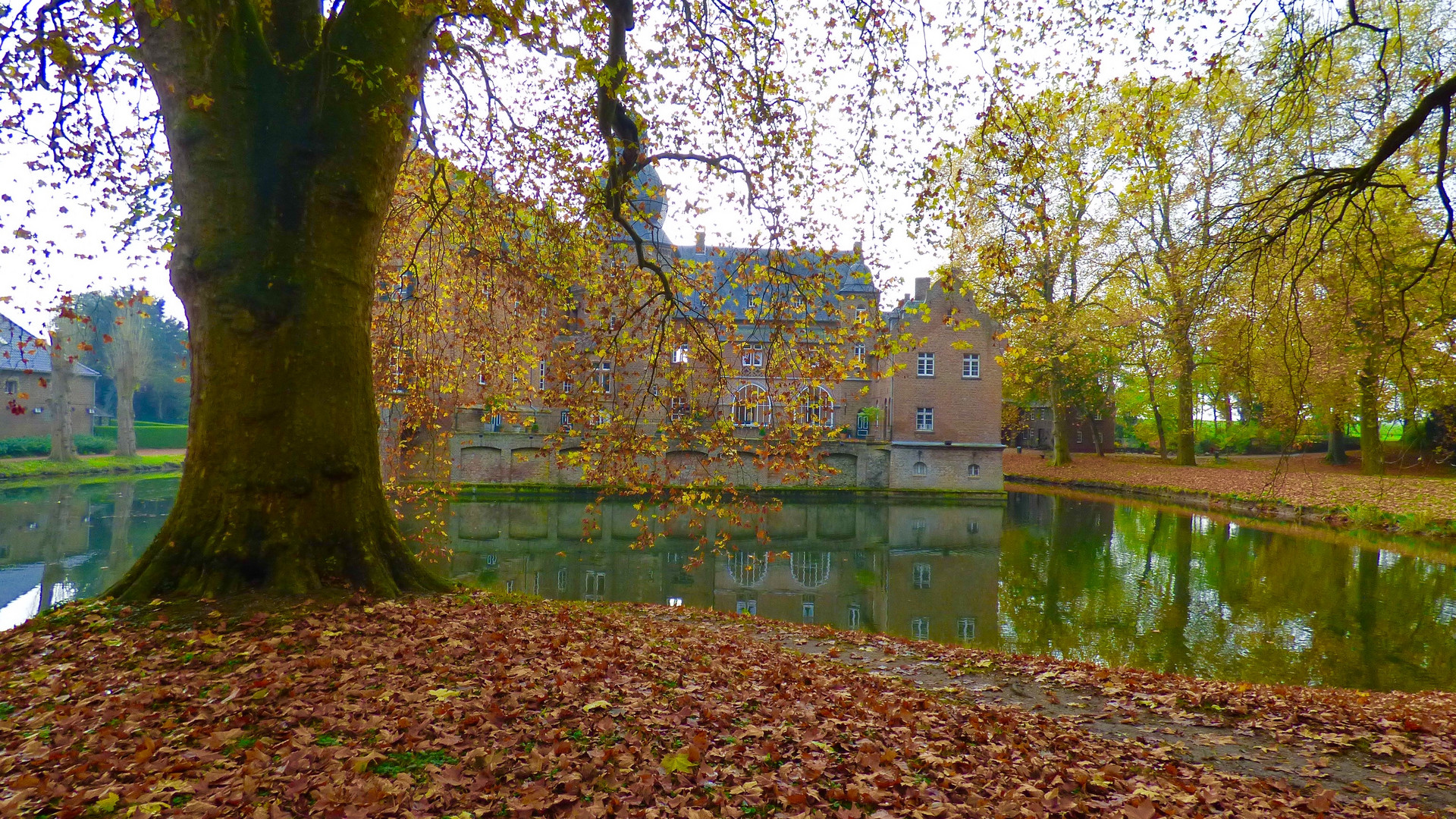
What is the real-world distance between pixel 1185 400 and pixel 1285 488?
24.3 ft

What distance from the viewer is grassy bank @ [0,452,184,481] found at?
936 inches

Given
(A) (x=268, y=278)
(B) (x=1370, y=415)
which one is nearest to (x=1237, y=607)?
(B) (x=1370, y=415)

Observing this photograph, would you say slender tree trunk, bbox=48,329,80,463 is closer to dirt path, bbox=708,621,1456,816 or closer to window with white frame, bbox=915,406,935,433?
window with white frame, bbox=915,406,935,433

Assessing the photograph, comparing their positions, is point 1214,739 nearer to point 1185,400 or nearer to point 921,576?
point 921,576

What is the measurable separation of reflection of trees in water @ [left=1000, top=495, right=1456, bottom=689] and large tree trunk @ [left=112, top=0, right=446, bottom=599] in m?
7.57

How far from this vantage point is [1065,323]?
25.2m

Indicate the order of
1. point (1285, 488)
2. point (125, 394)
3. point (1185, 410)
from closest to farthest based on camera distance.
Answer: point (1285, 488)
point (1185, 410)
point (125, 394)

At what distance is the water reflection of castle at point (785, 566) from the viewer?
10781 mm

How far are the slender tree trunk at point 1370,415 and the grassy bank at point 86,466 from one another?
1380 inches

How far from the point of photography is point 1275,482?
409 inches

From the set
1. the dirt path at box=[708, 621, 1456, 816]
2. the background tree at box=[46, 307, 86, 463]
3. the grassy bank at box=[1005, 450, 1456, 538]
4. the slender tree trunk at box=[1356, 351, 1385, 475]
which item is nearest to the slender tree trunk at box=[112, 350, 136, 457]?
the background tree at box=[46, 307, 86, 463]

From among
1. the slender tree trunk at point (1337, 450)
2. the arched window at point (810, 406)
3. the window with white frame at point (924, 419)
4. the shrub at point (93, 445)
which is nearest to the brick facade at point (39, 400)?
the shrub at point (93, 445)

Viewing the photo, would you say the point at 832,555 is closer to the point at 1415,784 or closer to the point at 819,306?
the point at 819,306

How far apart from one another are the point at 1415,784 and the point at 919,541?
14.2 m
